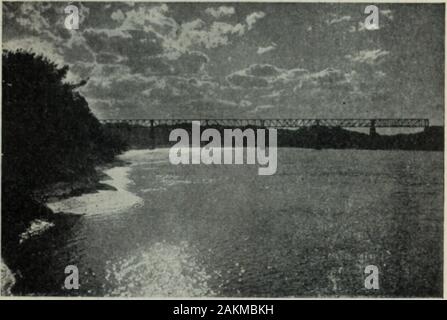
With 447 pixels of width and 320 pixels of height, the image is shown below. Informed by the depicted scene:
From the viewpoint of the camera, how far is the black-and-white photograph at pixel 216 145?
700 centimetres

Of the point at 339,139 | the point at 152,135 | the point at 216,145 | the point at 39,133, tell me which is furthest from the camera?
the point at 339,139

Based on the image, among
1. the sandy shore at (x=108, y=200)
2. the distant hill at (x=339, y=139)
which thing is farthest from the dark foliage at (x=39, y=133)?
the distant hill at (x=339, y=139)

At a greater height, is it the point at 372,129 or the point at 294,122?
the point at 294,122

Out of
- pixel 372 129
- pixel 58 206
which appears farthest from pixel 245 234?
pixel 58 206

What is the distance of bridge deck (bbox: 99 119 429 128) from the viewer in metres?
7.45

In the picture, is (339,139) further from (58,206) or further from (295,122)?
(58,206)

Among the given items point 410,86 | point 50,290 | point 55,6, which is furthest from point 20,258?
point 410,86

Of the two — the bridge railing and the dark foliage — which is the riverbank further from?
the bridge railing

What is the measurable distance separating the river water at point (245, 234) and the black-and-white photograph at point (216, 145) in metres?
0.02

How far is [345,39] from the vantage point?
7242mm

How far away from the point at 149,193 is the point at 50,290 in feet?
6.59

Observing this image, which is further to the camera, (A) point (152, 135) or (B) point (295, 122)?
(B) point (295, 122)

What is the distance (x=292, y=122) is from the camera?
7812mm

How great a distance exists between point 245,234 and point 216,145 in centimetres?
147
